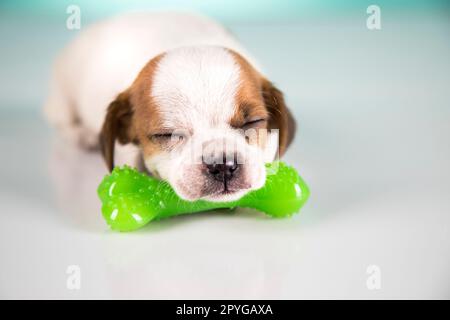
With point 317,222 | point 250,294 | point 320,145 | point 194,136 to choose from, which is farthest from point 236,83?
point 320,145

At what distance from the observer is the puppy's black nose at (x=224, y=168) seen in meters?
3.63

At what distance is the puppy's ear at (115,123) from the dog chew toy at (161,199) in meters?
0.27

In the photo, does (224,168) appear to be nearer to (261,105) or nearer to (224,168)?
(224,168)

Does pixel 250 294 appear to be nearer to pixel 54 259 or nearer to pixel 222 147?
pixel 222 147

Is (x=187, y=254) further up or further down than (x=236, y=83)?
further down

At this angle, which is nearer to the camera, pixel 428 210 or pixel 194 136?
pixel 194 136

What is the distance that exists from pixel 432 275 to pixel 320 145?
78.4 inches

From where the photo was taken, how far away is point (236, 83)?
3879 millimetres

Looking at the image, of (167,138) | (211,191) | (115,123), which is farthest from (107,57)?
(211,191)

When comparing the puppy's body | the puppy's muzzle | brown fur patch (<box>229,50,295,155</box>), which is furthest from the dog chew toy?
the puppy's body

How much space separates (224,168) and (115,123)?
2.91ft

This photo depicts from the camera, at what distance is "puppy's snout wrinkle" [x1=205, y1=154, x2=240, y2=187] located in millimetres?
3631

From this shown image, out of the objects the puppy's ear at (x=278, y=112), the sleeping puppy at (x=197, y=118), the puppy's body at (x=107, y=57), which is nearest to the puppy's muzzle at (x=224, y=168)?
the sleeping puppy at (x=197, y=118)
